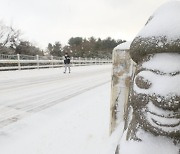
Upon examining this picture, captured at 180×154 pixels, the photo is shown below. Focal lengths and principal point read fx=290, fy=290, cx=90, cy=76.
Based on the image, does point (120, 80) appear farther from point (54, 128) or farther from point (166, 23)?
point (54, 128)

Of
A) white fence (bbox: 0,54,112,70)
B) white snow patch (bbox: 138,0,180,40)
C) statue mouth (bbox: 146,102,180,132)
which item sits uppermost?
white snow patch (bbox: 138,0,180,40)

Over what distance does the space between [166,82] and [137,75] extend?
0.72ft

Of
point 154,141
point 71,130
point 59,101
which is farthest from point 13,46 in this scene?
point 154,141

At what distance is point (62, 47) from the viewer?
62.1 meters

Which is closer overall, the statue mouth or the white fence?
the statue mouth

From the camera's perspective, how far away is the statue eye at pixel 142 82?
5.51 ft

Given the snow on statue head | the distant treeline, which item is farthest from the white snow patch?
the distant treeline

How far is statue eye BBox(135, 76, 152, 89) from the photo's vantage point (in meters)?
1.68

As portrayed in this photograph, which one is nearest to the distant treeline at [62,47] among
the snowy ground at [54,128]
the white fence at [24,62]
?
the white fence at [24,62]

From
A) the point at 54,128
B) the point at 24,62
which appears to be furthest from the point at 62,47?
the point at 54,128

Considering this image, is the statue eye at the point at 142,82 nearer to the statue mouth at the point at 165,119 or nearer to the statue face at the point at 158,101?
the statue face at the point at 158,101

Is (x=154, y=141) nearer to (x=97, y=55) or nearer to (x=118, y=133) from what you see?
(x=118, y=133)

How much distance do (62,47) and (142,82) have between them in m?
61.0

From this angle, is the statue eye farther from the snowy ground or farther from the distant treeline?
the distant treeline
